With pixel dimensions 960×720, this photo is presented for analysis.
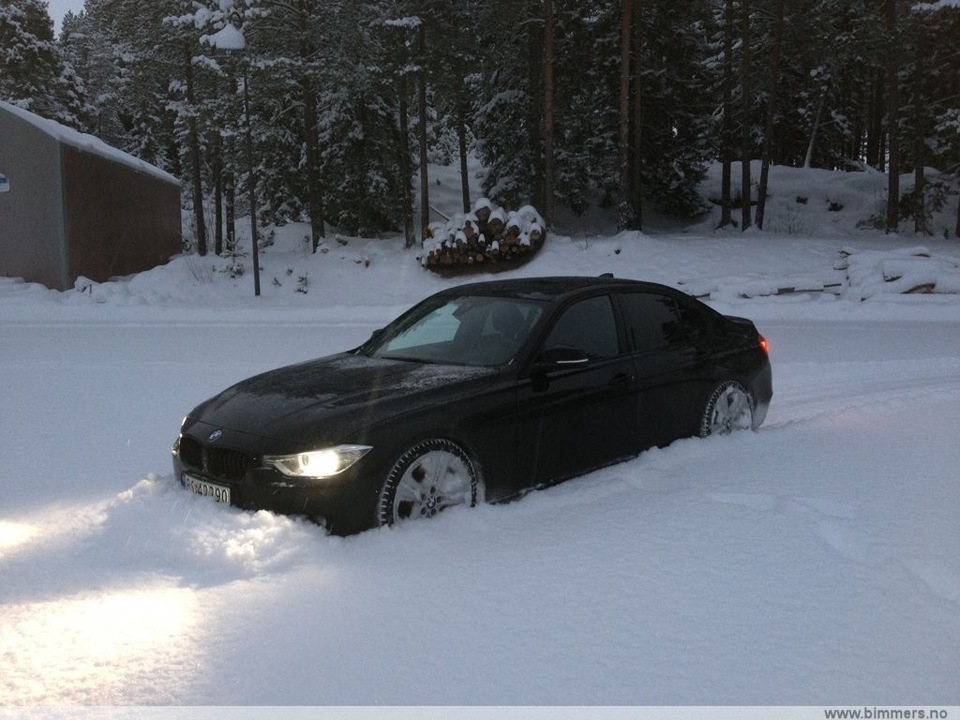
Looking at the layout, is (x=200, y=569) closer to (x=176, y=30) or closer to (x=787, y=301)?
(x=787, y=301)

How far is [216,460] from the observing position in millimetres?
4586

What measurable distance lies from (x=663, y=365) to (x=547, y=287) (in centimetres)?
100

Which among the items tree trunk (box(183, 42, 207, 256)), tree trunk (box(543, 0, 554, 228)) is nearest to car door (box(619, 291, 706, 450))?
tree trunk (box(543, 0, 554, 228))

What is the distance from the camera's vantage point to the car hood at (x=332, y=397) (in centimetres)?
444

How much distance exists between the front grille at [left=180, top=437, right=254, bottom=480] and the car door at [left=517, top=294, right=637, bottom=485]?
5.24 ft

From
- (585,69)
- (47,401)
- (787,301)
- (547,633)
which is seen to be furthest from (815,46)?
(547,633)

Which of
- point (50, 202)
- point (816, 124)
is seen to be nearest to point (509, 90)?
point (50, 202)

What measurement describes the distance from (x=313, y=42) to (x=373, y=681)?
25.8 metres

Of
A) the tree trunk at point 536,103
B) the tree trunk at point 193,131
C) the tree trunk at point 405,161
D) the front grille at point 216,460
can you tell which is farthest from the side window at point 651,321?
the tree trunk at point 193,131

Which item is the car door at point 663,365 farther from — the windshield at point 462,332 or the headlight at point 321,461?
the headlight at point 321,461

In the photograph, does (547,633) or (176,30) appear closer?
(547,633)

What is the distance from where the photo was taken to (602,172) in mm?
35125

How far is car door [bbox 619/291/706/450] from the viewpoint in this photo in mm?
5828

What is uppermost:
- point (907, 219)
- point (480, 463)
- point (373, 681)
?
point (907, 219)
